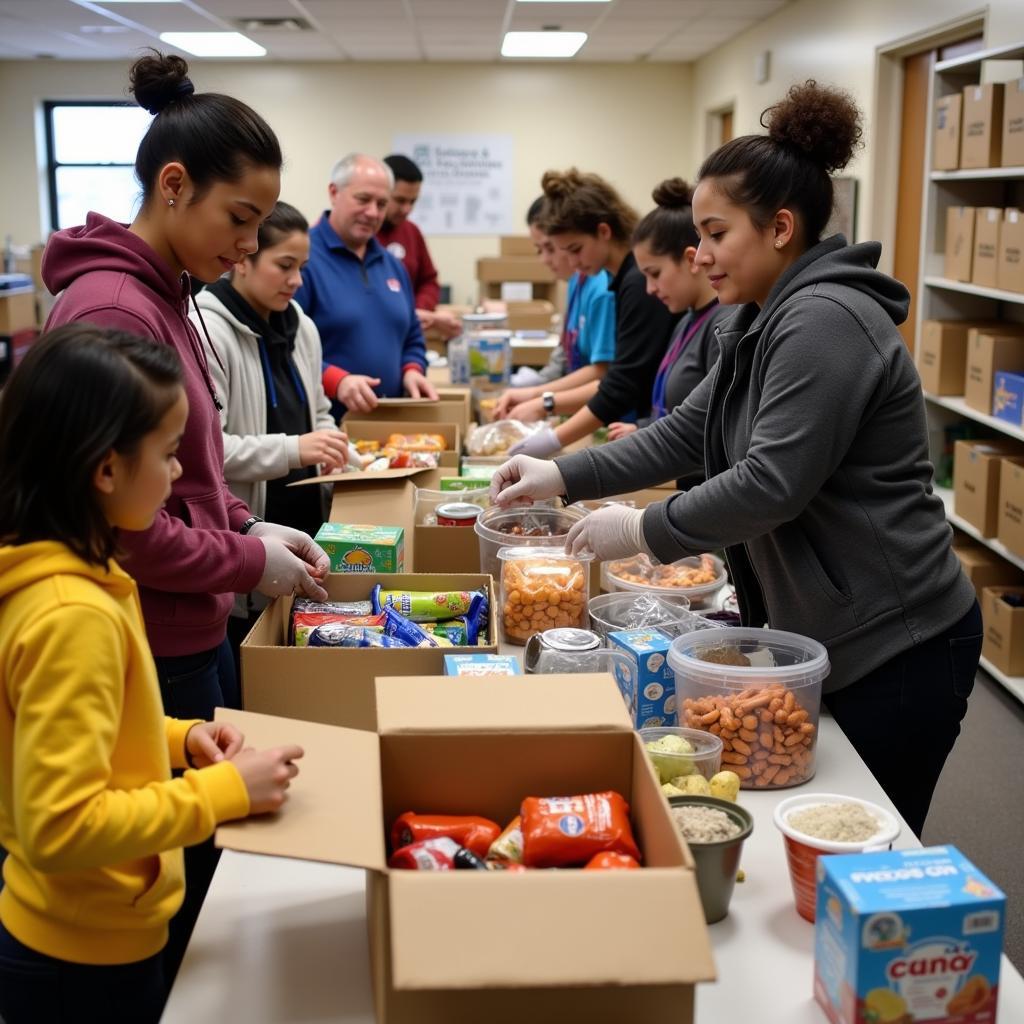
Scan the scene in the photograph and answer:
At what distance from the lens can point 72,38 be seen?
8.75m

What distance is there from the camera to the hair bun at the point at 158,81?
5.51 feet

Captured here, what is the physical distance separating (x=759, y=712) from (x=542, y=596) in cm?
54

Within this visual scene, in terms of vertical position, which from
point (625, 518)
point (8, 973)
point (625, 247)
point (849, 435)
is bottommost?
point (8, 973)

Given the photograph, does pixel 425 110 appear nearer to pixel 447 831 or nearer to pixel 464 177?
pixel 464 177

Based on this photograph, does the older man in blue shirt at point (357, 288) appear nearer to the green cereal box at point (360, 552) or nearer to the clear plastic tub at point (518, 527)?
the clear plastic tub at point (518, 527)

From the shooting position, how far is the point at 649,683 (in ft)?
5.32

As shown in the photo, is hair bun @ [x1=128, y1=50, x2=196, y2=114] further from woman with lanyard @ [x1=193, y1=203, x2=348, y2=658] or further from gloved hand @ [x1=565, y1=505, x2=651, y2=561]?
gloved hand @ [x1=565, y1=505, x2=651, y2=561]

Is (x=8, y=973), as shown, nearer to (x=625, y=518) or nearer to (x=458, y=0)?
(x=625, y=518)

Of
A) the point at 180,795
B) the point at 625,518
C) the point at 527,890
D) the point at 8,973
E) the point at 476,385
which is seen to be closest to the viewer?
the point at 527,890

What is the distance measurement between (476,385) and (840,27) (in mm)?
3474

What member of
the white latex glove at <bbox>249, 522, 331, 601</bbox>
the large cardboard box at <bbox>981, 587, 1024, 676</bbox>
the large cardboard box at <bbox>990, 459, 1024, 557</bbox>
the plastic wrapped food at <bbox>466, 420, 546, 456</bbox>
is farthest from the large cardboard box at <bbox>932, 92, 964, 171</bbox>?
the white latex glove at <bbox>249, 522, 331, 601</bbox>

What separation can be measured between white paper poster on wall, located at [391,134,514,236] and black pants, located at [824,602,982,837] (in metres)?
9.41

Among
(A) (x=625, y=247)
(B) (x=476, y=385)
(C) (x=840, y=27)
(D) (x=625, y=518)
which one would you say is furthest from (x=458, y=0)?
(D) (x=625, y=518)

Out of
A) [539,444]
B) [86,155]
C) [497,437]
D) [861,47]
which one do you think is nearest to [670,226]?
[539,444]
